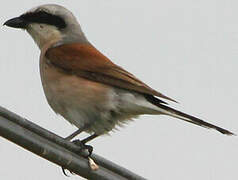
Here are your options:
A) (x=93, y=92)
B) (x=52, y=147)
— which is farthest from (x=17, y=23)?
(x=52, y=147)

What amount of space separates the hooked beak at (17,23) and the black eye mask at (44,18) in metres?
0.03

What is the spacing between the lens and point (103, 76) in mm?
4949

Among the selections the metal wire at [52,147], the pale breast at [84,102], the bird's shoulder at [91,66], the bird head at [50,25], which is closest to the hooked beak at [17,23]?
the bird head at [50,25]

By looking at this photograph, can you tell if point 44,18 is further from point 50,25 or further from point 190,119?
point 190,119

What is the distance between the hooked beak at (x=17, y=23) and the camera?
223 inches

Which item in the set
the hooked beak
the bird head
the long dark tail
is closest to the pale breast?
the long dark tail

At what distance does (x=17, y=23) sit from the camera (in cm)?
566

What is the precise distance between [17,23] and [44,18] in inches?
11.6

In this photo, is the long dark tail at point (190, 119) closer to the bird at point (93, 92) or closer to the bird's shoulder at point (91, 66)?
the bird at point (93, 92)

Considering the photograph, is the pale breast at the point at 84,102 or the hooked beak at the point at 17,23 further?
the hooked beak at the point at 17,23

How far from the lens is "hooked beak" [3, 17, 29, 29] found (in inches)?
223

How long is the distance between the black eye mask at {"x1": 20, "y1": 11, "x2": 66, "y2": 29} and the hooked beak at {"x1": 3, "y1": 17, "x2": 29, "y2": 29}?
33 mm

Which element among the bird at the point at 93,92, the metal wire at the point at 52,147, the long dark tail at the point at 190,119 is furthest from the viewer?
the bird at the point at 93,92

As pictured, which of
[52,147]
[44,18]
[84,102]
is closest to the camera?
[52,147]
